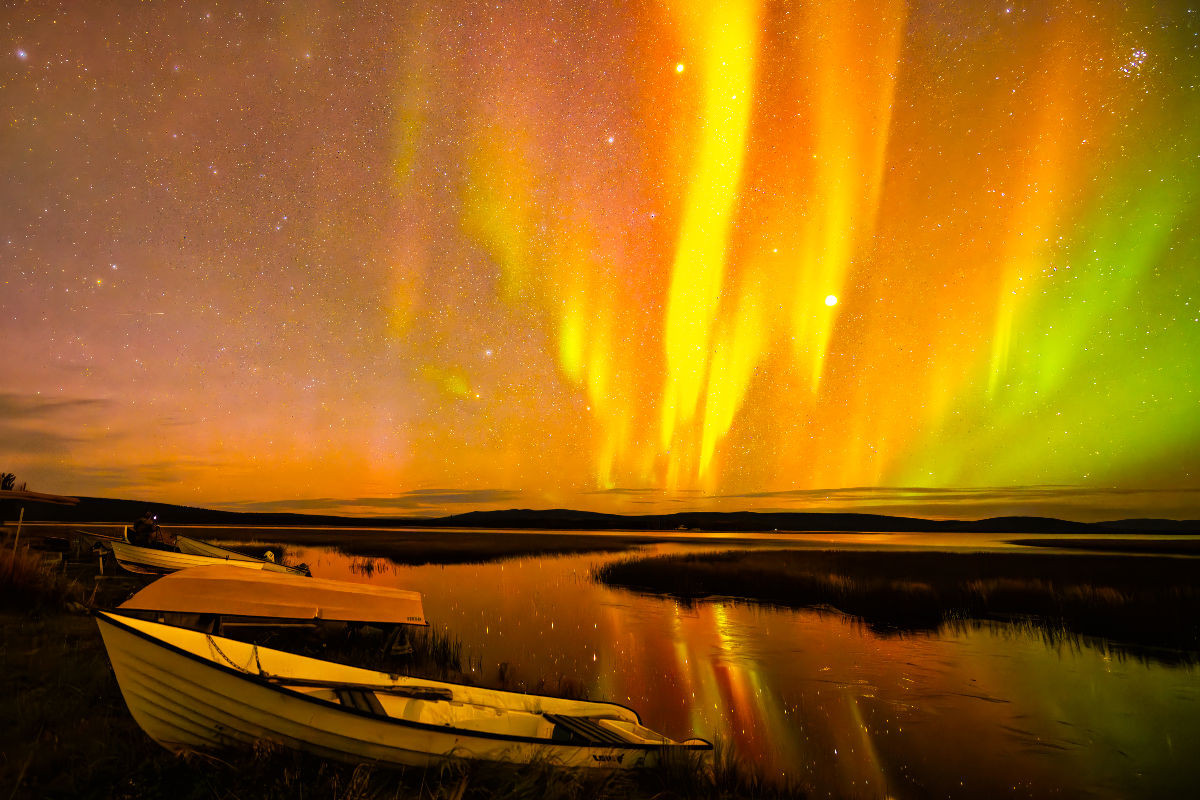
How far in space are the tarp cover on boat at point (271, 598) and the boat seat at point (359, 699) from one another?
5.15m

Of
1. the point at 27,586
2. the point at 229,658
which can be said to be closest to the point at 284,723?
the point at 229,658

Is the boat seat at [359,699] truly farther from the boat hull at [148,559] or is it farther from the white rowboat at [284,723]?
the boat hull at [148,559]

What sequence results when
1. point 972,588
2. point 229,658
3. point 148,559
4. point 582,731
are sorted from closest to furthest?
point 582,731 → point 229,658 → point 148,559 → point 972,588

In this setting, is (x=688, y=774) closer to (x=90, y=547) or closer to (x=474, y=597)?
(x=474, y=597)

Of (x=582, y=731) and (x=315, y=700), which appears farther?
(x=582, y=731)

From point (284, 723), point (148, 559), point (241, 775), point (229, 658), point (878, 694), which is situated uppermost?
point (229, 658)

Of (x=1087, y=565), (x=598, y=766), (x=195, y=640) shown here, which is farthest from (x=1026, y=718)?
(x=1087, y=565)

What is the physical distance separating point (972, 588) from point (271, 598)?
31344 millimetres

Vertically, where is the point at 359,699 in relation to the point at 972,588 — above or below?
below

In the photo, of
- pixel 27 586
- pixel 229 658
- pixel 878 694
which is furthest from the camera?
pixel 27 586

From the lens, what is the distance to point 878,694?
14.3 m

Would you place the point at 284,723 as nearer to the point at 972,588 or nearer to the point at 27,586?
the point at 27,586

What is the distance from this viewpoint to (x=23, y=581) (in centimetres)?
1708

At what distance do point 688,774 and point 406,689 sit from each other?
429 centimetres
